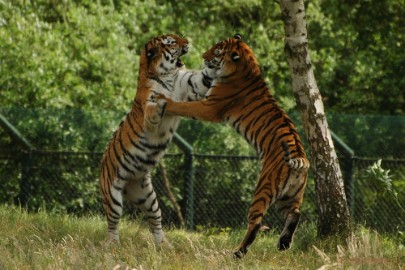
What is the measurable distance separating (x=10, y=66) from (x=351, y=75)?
6205 millimetres

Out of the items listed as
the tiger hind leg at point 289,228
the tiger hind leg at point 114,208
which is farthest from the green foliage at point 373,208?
the tiger hind leg at point 289,228

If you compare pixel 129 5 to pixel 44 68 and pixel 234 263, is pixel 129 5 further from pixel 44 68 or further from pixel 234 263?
pixel 234 263

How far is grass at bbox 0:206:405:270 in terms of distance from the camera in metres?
7.19

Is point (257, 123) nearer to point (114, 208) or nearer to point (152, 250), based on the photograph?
point (152, 250)

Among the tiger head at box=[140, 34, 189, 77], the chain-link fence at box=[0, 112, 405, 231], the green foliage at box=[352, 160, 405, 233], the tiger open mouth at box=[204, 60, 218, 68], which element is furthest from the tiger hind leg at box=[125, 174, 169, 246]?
the green foliage at box=[352, 160, 405, 233]

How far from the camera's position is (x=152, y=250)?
784 cm

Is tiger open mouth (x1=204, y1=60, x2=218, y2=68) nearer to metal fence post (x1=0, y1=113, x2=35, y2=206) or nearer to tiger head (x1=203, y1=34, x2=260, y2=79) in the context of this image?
tiger head (x1=203, y1=34, x2=260, y2=79)

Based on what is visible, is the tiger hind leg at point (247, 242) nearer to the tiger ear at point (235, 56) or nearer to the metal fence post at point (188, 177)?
the tiger ear at point (235, 56)

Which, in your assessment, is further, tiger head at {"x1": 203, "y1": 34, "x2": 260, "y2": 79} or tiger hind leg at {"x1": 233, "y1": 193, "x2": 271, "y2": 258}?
tiger head at {"x1": 203, "y1": 34, "x2": 260, "y2": 79}

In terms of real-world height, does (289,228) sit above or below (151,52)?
below

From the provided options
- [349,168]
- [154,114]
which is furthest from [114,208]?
[349,168]

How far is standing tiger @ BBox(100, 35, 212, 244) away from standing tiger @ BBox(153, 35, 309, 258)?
0.61ft

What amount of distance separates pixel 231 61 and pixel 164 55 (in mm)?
770

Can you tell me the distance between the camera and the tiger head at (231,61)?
857 cm
